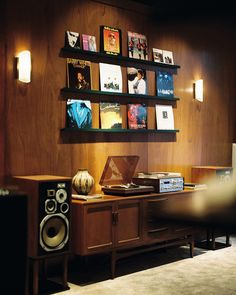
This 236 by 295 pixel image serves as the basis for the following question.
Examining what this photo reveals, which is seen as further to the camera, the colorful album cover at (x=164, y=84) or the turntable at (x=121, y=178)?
the colorful album cover at (x=164, y=84)

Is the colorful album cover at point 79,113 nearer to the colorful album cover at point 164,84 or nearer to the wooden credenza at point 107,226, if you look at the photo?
the wooden credenza at point 107,226

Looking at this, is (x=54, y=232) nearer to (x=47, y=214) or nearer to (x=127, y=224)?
(x=47, y=214)

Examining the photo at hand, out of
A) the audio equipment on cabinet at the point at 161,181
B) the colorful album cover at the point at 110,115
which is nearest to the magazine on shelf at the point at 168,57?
the colorful album cover at the point at 110,115

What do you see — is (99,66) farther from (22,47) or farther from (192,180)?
(192,180)

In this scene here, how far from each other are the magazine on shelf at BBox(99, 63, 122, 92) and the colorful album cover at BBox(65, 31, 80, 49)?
1.07ft

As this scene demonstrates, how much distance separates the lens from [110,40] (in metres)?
4.28

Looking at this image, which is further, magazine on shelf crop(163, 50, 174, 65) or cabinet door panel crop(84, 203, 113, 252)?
magazine on shelf crop(163, 50, 174, 65)

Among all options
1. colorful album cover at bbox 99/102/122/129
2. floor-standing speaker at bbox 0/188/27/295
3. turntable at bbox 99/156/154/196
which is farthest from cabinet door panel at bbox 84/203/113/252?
colorful album cover at bbox 99/102/122/129

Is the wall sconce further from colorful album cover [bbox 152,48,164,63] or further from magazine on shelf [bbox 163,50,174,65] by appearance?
colorful album cover [bbox 152,48,164,63]

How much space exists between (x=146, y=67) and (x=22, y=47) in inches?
59.0

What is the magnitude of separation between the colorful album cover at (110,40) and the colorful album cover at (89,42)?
10cm

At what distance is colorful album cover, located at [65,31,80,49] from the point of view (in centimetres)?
393

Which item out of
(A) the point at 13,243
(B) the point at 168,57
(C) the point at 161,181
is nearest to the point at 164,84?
(B) the point at 168,57

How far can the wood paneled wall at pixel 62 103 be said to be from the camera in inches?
142
